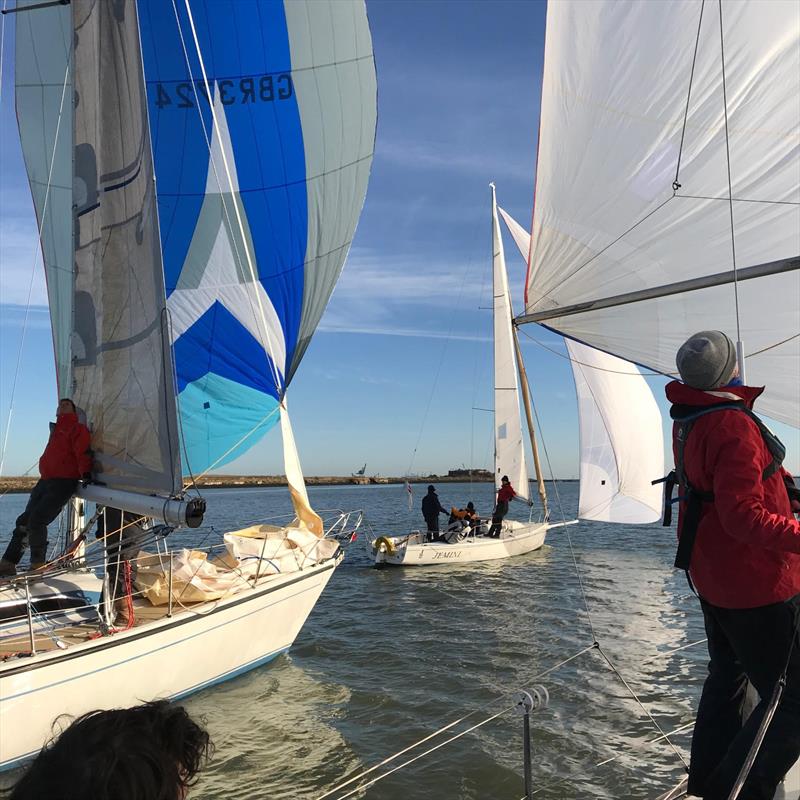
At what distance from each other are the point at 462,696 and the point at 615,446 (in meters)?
13.7

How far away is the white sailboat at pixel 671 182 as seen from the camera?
3520 millimetres

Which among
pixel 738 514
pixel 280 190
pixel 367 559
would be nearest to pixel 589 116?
pixel 738 514

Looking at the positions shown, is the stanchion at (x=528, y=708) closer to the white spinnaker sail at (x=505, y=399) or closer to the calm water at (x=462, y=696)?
the calm water at (x=462, y=696)

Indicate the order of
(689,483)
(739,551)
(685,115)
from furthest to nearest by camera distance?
1. (685,115)
2. (689,483)
3. (739,551)

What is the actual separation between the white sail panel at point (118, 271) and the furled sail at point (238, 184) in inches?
105

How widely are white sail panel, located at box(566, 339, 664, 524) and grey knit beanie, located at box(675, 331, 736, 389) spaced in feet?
57.3

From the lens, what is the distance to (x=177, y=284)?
8945mm

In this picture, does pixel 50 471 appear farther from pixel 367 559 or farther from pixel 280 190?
pixel 367 559

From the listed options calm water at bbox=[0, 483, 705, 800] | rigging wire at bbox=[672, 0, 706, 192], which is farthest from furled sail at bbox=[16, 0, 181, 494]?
rigging wire at bbox=[672, 0, 706, 192]

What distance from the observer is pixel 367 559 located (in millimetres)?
17969

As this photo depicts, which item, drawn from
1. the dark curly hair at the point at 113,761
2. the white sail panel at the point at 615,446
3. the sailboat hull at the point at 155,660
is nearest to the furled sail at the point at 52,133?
the sailboat hull at the point at 155,660

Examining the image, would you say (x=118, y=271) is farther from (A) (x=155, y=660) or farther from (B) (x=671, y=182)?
(B) (x=671, y=182)

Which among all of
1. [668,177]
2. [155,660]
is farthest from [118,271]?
[668,177]

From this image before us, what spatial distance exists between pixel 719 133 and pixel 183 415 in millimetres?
6637
